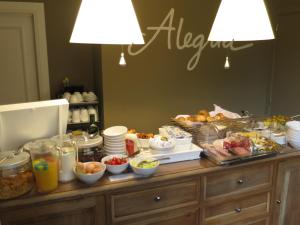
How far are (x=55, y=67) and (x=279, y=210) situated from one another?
106 inches

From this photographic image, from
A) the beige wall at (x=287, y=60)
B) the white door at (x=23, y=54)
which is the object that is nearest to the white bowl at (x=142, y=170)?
the white door at (x=23, y=54)

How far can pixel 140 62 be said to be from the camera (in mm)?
3133

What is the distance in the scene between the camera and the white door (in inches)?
123

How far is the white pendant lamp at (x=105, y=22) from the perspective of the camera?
44.0 inches

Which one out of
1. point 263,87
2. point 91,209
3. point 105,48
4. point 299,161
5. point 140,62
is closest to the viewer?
point 91,209

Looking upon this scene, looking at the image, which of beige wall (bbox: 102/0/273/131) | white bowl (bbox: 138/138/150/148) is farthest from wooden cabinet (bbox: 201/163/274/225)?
beige wall (bbox: 102/0/273/131)

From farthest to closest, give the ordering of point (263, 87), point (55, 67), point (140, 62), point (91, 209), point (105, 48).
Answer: point (263, 87)
point (55, 67)
point (140, 62)
point (105, 48)
point (91, 209)

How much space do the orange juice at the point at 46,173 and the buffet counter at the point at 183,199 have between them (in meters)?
0.04

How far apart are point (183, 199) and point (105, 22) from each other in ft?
3.41

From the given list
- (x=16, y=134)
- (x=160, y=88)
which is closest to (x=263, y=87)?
(x=160, y=88)

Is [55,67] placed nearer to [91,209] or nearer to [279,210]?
[91,209]

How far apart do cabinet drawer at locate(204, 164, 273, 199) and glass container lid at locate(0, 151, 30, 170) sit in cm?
96

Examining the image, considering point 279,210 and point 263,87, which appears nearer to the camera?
point 279,210

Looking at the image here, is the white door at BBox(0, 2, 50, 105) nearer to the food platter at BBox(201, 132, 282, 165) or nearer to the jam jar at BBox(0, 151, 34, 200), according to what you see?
the jam jar at BBox(0, 151, 34, 200)
